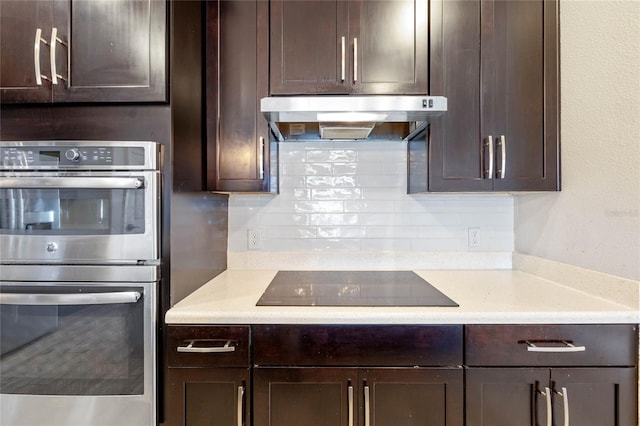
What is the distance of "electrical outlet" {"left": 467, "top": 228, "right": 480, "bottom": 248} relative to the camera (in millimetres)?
1798

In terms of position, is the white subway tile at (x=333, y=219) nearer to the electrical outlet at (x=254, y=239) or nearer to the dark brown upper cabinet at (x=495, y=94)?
the electrical outlet at (x=254, y=239)

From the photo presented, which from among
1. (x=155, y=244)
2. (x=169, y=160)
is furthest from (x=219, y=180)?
(x=155, y=244)

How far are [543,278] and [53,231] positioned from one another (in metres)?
2.07

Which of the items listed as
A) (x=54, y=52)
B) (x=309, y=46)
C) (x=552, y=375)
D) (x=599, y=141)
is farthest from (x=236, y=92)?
(x=552, y=375)

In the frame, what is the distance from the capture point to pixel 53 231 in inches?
44.1

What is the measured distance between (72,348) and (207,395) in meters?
0.49

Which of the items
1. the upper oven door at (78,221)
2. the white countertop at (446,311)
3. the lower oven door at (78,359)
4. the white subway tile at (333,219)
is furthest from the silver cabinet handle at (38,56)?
the white subway tile at (333,219)

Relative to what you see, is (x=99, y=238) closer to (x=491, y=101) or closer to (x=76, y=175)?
(x=76, y=175)

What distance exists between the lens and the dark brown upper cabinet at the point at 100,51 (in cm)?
114

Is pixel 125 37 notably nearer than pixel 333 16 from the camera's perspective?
Yes

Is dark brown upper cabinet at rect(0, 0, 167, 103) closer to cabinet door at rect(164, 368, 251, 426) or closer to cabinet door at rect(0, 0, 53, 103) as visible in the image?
cabinet door at rect(0, 0, 53, 103)

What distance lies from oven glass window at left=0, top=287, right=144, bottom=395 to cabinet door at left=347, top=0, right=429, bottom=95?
1.25 metres

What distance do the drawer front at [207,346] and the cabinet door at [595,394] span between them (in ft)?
3.47

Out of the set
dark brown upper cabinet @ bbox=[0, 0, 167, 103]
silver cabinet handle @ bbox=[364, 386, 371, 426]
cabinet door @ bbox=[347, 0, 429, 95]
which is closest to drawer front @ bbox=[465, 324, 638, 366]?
silver cabinet handle @ bbox=[364, 386, 371, 426]
